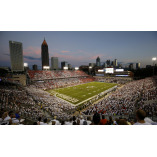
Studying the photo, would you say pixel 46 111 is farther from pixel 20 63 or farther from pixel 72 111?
pixel 20 63

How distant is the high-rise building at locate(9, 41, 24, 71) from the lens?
99.6 m

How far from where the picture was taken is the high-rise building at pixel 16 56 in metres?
99.6

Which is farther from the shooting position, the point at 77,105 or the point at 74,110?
the point at 77,105

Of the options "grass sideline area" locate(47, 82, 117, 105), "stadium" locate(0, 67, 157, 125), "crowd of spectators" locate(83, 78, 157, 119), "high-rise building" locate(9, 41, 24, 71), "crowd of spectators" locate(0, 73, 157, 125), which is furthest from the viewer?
"high-rise building" locate(9, 41, 24, 71)

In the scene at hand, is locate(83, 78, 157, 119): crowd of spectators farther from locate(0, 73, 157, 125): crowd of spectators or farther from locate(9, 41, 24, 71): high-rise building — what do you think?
locate(9, 41, 24, 71): high-rise building

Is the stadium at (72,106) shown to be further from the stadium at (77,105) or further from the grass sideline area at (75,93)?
the grass sideline area at (75,93)

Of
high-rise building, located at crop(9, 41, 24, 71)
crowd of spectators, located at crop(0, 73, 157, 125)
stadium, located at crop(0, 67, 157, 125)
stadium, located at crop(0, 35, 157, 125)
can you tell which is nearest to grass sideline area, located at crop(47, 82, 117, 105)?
stadium, located at crop(0, 35, 157, 125)

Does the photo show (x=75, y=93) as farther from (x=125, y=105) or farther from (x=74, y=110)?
(x=125, y=105)

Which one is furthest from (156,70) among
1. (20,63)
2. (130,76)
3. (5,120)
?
(20,63)

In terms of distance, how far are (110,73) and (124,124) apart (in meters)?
62.5

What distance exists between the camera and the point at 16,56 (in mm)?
104875

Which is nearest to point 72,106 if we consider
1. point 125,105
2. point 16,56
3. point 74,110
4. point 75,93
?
point 74,110

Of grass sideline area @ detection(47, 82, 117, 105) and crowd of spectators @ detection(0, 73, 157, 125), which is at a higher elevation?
crowd of spectators @ detection(0, 73, 157, 125)

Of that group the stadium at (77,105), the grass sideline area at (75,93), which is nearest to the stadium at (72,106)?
the stadium at (77,105)
